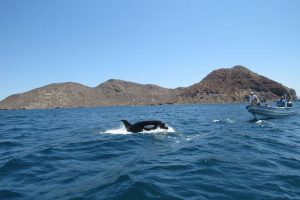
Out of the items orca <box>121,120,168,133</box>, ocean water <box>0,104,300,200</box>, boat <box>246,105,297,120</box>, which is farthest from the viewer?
boat <box>246,105,297,120</box>

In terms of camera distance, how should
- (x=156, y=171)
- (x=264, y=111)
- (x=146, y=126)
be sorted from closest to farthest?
(x=156, y=171), (x=146, y=126), (x=264, y=111)

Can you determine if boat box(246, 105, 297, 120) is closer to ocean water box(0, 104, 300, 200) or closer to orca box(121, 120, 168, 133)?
orca box(121, 120, 168, 133)

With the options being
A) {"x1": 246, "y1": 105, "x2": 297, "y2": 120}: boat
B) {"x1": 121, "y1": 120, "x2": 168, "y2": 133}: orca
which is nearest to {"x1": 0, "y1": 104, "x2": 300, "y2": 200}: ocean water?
{"x1": 121, "y1": 120, "x2": 168, "y2": 133}: orca

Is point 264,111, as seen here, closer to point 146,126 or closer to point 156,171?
point 146,126

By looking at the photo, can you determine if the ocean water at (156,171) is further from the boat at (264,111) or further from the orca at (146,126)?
the boat at (264,111)

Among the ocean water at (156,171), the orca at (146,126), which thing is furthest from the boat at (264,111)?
the ocean water at (156,171)

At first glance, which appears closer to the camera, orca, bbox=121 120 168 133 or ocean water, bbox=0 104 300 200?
ocean water, bbox=0 104 300 200

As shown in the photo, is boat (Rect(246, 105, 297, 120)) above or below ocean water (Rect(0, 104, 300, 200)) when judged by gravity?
above

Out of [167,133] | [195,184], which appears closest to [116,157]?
[195,184]

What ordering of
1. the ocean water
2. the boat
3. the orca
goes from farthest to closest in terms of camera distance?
the boat → the orca → the ocean water

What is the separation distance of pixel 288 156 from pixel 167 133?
11623 mm

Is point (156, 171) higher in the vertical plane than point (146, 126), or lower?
lower

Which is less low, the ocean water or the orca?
the orca

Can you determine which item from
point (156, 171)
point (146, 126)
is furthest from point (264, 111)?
point (156, 171)
